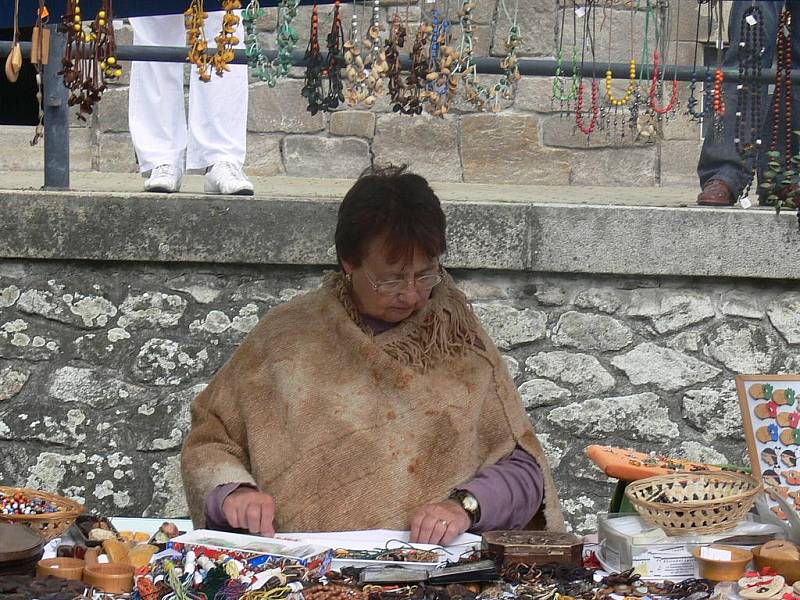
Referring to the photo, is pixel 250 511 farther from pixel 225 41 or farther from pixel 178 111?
pixel 178 111

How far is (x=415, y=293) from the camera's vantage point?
265 cm

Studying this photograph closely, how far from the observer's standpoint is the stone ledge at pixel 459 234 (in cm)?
383

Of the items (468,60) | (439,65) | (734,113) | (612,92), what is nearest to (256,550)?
(439,65)

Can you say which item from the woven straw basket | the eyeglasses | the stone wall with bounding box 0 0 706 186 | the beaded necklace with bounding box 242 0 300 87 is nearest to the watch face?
the woven straw basket

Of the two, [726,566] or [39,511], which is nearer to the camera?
[726,566]

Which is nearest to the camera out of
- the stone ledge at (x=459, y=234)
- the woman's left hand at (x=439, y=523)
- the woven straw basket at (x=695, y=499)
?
the woven straw basket at (x=695, y=499)

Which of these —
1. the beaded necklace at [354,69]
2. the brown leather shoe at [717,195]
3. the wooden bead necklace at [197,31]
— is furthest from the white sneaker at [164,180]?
the brown leather shoe at [717,195]

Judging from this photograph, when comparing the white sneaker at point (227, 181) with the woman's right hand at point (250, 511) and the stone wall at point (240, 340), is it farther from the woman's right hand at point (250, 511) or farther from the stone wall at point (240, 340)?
the woman's right hand at point (250, 511)

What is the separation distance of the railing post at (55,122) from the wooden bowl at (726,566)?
262 centimetres

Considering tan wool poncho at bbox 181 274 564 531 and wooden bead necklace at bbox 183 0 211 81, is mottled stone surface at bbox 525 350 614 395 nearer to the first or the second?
tan wool poncho at bbox 181 274 564 531

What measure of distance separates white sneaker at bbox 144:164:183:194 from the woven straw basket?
2.17 m

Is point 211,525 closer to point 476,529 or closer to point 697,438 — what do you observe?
point 476,529

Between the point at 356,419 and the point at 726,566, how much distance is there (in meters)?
0.87

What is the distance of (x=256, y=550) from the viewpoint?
7.09 ft
